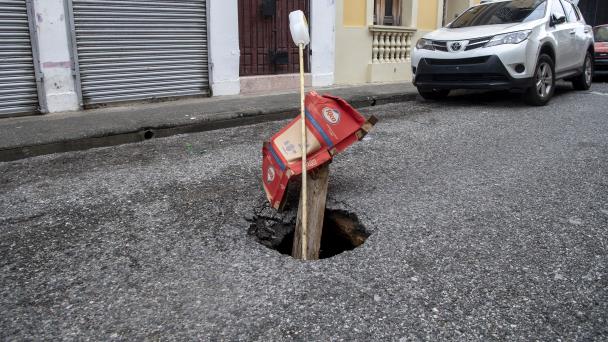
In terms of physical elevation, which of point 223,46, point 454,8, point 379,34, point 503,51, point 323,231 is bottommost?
point 323,231

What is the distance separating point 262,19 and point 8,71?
477 centimetres

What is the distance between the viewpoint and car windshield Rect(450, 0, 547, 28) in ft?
28.6

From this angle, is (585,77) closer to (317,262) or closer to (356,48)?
(356,48)

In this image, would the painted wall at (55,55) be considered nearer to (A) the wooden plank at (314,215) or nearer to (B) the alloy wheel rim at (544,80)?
(A) the wooden plank at (314,215)

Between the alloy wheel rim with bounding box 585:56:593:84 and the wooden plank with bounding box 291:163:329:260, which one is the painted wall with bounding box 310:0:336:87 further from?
the wooden plank with bounding box 291:163:329:260

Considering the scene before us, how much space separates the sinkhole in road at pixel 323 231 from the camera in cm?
345

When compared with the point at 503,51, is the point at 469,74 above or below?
below

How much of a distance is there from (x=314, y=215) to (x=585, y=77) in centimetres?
974

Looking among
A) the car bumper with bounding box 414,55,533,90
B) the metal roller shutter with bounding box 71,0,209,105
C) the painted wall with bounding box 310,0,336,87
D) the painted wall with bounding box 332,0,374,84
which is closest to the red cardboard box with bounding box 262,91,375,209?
the car bumper with bounding box 414,55,533,90

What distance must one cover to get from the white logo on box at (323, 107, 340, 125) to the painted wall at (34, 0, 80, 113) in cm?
571

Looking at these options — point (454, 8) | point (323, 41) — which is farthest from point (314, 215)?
point (454, 8)

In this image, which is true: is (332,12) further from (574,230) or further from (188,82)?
(574,230)

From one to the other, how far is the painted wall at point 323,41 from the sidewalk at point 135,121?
6.19 ft

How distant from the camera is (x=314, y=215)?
3359 millimetres
